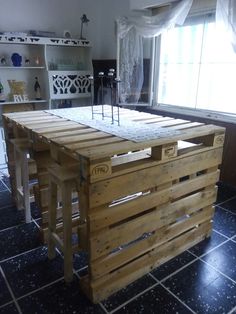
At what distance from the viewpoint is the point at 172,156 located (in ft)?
5.35

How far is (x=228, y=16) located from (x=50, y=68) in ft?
8.16

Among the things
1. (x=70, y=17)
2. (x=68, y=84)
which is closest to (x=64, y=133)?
(x=68, y=84)

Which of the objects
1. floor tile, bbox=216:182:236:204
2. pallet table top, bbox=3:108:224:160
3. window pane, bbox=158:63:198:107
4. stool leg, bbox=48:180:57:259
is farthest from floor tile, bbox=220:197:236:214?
stool leg, bbox=48:180:57:259

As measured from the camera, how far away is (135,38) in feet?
11.5

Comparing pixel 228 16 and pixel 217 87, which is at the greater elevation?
pixel 228 16

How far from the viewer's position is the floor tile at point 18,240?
1983 millimetres

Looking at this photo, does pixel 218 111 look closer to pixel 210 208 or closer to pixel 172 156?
pixel 210 208

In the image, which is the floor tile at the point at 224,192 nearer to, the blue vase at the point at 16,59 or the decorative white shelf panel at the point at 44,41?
the decorative white shelf panel at the point at 44,41

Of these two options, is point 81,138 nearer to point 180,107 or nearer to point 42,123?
point 42,123

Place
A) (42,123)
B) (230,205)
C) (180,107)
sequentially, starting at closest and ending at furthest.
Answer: (42,123) → (230,205) → (180,107)

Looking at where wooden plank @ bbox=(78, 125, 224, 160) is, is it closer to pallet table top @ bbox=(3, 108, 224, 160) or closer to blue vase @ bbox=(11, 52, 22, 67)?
pallet table top @ bbox=(3, 108, 224, 160)

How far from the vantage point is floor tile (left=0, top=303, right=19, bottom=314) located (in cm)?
149

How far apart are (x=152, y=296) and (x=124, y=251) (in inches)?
12.6

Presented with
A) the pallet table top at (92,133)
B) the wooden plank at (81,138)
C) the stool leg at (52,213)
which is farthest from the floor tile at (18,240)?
the wooden plank at (81,138)
